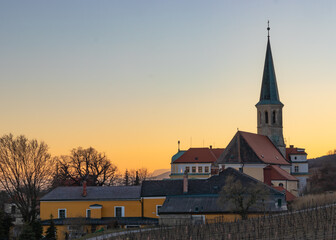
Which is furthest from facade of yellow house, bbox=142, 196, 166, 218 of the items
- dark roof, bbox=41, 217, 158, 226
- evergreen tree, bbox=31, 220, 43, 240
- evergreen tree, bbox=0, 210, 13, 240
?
evergreen tree, bbox=0, 210, 13, 240

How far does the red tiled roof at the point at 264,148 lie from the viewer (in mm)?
75738

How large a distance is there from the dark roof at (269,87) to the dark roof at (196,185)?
105 feet

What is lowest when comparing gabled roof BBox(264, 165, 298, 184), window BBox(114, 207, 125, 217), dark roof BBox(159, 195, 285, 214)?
window BBox(114, 207, 125, 217)

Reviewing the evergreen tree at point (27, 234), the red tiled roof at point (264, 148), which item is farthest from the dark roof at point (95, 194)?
the red tiled roof at point (264, 148)

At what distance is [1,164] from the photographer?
59625mm

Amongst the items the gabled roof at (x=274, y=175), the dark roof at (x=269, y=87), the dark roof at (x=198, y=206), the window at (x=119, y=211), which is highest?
the dark roof at (x=269, y=87)

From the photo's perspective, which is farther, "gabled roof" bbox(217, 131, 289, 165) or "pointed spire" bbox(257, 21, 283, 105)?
"pointed spire" bbox(257, 21, 283, 105)

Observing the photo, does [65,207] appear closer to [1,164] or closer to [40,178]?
[40,178]

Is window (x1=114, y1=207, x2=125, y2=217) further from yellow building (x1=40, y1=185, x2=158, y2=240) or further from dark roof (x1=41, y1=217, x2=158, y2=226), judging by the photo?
dark roof (x1=41, y1=217, x2=158, y2=226)

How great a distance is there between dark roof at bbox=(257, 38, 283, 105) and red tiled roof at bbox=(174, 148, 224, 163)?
17.6 metres

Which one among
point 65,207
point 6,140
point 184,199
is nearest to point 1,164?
point 6,140

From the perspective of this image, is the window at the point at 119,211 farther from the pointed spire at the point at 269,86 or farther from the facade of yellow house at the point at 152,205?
Answer: the pointed spire at the point at 269,86

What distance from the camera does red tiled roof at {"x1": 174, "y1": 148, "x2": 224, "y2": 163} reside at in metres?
103

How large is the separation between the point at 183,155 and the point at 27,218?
48.8 m
